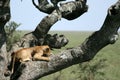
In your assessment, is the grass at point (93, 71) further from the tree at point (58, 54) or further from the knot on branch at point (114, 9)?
the knot on branch at point (114, 9)

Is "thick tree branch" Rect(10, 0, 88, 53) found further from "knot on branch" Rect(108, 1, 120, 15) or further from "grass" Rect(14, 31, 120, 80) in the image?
"knot on branch" Rect(108, 1, 120, 15)

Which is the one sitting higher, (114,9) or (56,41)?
(114,9)

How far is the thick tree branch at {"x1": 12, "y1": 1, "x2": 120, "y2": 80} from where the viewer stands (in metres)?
9.99

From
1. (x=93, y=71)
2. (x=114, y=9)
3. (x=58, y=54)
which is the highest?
(x=114, y=9)

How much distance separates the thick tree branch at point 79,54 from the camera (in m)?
9.99

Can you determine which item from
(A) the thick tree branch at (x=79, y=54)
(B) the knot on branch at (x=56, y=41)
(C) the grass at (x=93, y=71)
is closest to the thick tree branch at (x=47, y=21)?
(B) the knot on branch at (x=56, y=41)

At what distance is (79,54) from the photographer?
10.3 m

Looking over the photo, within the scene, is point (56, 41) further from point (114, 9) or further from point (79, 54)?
point (114, 9)

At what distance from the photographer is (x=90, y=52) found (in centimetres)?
1020

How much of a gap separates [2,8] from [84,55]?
10.4 feet

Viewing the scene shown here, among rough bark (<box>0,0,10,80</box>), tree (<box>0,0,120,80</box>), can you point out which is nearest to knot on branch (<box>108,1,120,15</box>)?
tree (<box>0,0,120,80</box>)

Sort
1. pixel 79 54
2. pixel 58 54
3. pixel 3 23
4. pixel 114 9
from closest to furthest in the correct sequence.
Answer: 1. pixel 114 9
2. pixel 79 54
3. pixel 58 54
4. pixel 3 23

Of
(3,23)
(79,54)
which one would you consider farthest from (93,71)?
(79,54)

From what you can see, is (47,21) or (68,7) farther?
(68,7)
